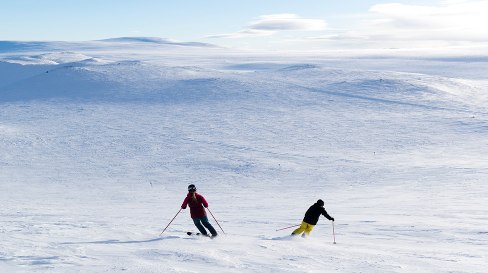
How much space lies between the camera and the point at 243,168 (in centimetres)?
2272

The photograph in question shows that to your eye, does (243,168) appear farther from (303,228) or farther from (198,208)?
(198,208)

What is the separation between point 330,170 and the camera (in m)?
22.4

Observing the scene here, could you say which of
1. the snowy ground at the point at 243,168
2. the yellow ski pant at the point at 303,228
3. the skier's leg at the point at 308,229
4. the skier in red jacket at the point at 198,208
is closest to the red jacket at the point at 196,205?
the skier in red jacket at the point at 198,208

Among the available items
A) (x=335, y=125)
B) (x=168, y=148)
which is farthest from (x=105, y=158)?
(x=335, y=125)

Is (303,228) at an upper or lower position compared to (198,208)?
lower

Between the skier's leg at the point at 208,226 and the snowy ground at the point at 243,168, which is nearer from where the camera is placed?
the snowy ground at the point at 243,168

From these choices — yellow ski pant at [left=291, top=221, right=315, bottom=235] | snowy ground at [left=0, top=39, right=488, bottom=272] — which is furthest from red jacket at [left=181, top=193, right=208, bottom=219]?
yellow ski pant at [left=291, top=221, right=315, bottom=235]

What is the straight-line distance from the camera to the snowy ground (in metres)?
9.59

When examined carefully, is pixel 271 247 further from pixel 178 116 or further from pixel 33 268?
pixel 178 116

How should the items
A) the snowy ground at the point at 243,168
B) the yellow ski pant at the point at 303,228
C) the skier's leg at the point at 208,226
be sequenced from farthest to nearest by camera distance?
the yellow ski pant at the point at 303,228, the skier's leg at the point at 208,226, the snowy ground at the point at 243,168

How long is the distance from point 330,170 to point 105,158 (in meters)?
9.79

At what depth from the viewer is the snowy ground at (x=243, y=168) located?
959 cm

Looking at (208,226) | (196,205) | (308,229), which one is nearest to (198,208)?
(196,205)

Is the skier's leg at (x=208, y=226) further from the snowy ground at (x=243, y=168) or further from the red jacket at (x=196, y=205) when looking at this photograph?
the snowy ground at (x=243, y=168)
